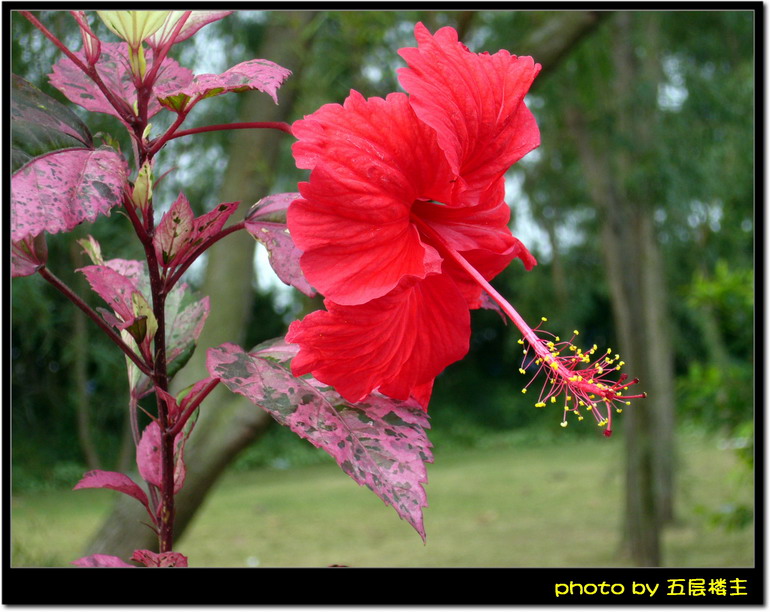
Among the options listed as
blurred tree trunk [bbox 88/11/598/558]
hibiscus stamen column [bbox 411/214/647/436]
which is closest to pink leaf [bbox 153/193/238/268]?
hibiscus stamen column [bbox 411/214/647/436]

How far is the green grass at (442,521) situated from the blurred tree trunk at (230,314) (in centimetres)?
67

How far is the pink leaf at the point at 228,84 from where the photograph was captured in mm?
430

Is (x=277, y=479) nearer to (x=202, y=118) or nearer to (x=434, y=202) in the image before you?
(x=202, y=118)

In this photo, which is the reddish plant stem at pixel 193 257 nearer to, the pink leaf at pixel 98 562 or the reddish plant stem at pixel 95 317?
the reddish plant stem at pixel 95 317

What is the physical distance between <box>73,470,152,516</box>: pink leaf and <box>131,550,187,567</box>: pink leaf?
3 centimetres

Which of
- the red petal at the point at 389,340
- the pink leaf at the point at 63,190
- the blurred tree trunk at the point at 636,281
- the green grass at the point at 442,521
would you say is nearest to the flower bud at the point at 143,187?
the pink leaf at the point at 63,190

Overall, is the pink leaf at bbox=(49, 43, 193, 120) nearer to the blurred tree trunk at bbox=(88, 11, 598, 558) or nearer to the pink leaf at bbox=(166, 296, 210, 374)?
the pink leaf at bbox=(166, 296, 210, 374)

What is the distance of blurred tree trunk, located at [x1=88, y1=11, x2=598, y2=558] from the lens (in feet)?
5.81

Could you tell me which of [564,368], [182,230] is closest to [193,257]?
[182,230]

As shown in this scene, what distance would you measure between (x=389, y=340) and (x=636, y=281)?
297 cm

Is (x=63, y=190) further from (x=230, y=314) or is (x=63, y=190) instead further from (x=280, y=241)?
(x=230, y=314)

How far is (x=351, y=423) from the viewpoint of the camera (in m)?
0.46

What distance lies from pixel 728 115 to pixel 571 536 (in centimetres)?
211

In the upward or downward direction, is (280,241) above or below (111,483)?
above
